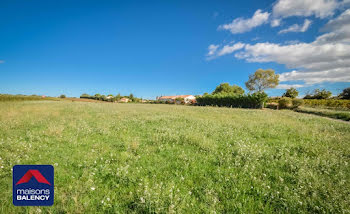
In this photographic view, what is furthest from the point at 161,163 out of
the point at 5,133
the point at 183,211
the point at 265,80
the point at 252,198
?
the point at 265,80

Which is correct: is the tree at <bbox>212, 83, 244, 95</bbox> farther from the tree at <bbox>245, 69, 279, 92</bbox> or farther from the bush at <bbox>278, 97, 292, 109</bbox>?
the bush at <bbox>278, 97, 292, 109</bbox>

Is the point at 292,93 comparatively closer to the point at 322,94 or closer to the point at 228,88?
the point at 322,94

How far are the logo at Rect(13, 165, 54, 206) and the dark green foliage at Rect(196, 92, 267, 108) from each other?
4599 cm

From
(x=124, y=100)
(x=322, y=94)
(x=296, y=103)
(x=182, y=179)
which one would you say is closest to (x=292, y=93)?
(x=322, y=94)

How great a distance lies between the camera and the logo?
306 centimetres

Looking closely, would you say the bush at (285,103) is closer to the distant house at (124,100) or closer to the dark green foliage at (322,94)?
the dark green foliage at (322,94)

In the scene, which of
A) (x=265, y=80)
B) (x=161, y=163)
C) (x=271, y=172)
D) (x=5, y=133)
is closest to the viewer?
(x=271, y=172)

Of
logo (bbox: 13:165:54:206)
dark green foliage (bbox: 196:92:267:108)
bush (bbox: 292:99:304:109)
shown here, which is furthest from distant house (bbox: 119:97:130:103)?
logo (bbox: 13:165:54:206)

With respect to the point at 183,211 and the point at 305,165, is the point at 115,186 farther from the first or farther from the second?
the point at 305,165

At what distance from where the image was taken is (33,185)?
3.09 metres

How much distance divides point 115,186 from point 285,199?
449 cm

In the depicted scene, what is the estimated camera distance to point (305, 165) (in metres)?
5.25

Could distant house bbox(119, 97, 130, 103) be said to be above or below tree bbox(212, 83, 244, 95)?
below

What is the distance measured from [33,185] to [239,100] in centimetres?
5096
